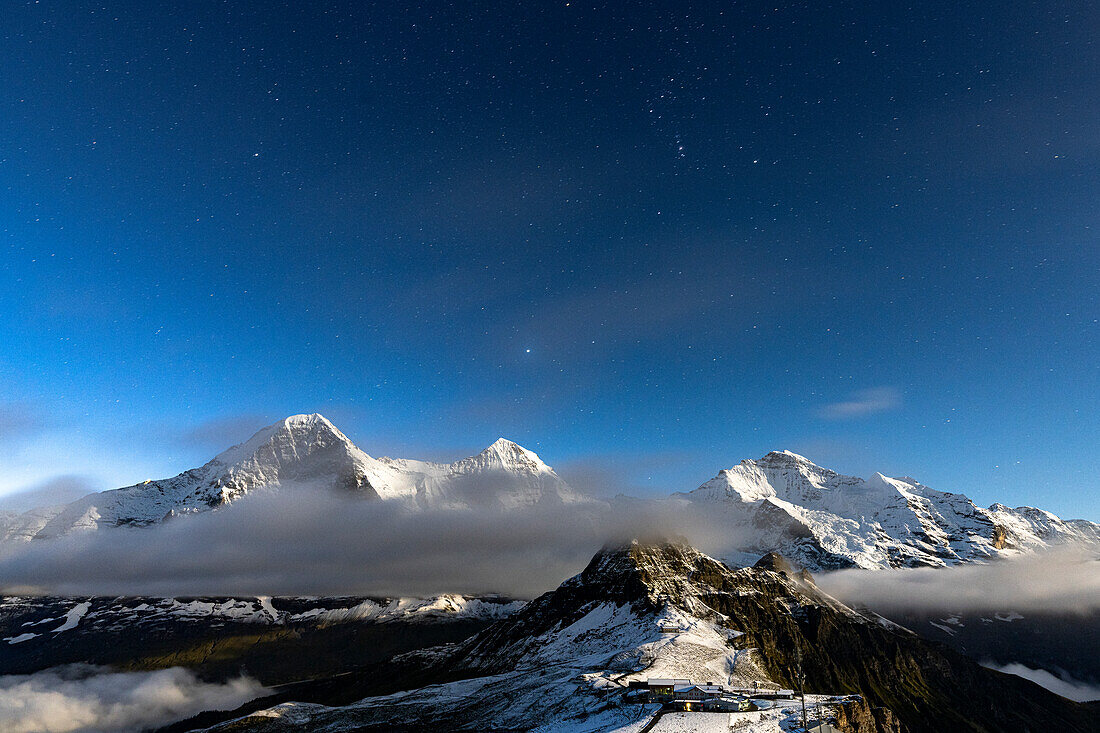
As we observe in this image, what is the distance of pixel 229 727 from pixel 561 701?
9382 cm

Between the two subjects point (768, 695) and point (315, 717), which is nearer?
point (768, 695)

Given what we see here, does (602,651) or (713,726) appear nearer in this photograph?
(713,726)

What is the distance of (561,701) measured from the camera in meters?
113

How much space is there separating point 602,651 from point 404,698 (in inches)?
2273

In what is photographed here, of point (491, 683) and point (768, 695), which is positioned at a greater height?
point (768, 695)

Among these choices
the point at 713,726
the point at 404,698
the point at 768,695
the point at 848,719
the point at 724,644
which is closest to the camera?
the point at 713,726

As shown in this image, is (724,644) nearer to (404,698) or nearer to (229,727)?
(404,698)

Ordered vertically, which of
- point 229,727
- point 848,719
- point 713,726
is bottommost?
point 229,727

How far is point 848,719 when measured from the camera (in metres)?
100

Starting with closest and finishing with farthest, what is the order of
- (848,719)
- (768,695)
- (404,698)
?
(848,719)
(768,695)
(404,698)

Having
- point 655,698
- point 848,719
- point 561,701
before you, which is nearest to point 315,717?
point 561,701

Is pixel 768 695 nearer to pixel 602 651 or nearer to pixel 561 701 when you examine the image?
pixel 561 701

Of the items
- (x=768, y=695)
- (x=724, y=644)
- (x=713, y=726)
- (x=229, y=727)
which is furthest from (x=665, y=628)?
(x=229, y=727)

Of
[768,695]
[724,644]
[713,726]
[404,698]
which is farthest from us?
[724,644]
